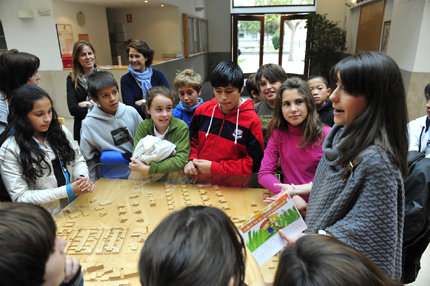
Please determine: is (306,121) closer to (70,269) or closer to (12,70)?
(70,269)

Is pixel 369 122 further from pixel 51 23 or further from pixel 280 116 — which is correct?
pixel 51 23

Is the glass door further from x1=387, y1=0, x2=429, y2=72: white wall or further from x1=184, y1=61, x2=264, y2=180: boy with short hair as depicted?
x1=184, y1=61, x2=264, y2=180: boy with short hair

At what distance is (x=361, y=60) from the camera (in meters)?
1.14

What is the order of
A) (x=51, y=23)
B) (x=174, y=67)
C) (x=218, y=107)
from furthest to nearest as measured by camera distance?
(x=174, y=67) → (x=51, y=23) → (x=218, y=107)

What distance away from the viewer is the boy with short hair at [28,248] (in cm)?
71

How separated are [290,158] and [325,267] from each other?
1.28 metres

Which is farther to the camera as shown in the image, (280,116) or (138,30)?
(138,30)

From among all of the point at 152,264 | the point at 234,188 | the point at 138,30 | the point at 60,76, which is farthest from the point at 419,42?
the point at 138,30

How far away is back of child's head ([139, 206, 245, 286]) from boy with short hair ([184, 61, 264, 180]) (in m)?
1.30

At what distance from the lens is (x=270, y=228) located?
1368 mm

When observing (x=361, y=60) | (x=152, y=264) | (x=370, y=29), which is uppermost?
(x=370, y=29)

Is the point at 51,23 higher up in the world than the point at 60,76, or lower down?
higher up

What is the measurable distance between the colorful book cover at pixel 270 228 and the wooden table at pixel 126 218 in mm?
68

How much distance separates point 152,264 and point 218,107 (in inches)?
68.0
